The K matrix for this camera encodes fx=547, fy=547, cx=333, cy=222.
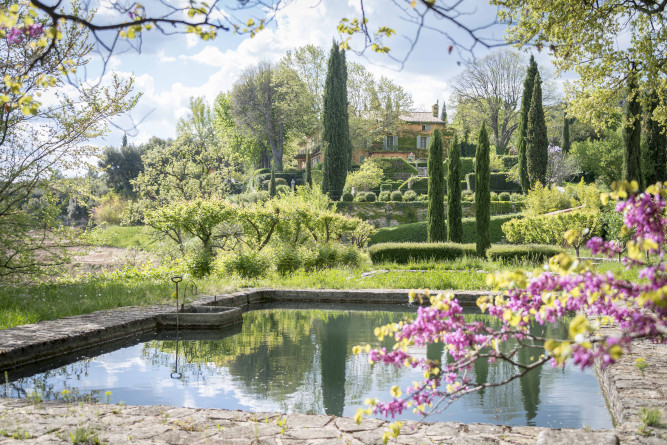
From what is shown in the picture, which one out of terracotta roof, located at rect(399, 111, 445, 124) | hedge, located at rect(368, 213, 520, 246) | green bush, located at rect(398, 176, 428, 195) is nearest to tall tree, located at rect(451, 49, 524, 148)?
terracotta roof, located at rect(399, 111, 445, 124)

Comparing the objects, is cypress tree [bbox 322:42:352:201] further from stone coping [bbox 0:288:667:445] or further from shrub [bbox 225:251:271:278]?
stone coping [bbox 0:288:667:445]

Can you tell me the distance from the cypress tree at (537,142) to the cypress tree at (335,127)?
9621 millimetres

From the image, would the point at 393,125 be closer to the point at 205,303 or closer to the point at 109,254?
the point at 109,254

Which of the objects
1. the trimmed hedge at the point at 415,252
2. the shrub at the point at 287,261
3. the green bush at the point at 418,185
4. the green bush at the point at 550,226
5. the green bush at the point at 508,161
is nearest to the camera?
the shrub at the point at 287,261

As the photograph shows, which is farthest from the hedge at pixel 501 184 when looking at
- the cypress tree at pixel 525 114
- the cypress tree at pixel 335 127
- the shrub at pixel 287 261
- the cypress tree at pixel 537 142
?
the shrub at pixel 287 261

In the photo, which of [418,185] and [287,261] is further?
[418,185]

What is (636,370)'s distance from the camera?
15.7ft

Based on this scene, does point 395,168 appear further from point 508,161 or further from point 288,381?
point 288,381

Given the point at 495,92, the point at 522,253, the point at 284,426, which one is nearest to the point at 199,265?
the point at 522,253

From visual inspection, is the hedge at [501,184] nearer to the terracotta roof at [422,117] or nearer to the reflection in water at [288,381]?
the terracotta roof at [422,117]

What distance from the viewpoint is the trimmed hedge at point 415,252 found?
1502cm

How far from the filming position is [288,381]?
531 cm

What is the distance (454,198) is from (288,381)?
13.0 m

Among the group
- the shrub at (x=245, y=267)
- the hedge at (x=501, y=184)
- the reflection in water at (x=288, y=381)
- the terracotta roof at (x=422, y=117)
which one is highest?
the terracotta roof at (x=422, y=117)
